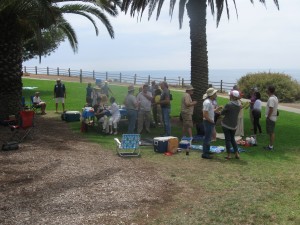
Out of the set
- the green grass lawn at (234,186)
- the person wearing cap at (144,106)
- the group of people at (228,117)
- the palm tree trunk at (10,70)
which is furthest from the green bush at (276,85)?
the palm tree trunk at (10,70)

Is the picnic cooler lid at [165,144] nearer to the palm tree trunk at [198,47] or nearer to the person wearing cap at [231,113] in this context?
the person wearing cap at [231,113]

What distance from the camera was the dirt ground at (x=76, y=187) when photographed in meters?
6.01

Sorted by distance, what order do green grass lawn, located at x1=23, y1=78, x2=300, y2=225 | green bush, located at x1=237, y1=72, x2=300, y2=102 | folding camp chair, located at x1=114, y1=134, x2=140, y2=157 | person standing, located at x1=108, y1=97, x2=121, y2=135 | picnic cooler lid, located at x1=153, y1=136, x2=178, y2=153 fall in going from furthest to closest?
green bush, located at x1=237, y1=72, x2=300, y2=102, person standing, located at x1=108, y1=97, x2=121, y2=135, picnic cooler lid, located at x1=153, y1=136, x2=178, y2=153, folding camp chair, located at x1=114, y1=134, x2=140, y2=157, green grass lawn, located at x1=23, y1=78, x2=300, y2=225

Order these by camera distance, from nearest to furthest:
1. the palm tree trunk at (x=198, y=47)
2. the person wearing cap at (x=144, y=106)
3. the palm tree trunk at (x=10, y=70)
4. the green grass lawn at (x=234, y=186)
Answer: the green grass lawn at (x=234, y=186)
the person wearing cap at (x=144, y=106)
the palm tree trunk at (x=10, y=70)
the palm tree trunk at (x=198, y=47)

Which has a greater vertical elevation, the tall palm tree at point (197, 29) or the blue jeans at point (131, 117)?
the tall palm tree at point (197, 29)

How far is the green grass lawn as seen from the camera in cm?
597

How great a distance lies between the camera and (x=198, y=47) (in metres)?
15.0

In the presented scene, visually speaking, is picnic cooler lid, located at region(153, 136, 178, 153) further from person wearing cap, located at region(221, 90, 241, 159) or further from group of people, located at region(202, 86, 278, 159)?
person wearing cap, located at region(221, 90, 241, 159)

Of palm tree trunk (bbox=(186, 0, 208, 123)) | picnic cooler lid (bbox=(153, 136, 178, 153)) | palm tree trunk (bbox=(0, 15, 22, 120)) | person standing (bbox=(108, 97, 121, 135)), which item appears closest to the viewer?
picnic cooler lid (bbox=(153, 136, 178, 153))

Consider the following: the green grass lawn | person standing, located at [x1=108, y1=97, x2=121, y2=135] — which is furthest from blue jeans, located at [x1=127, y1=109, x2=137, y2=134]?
the green grass lawn

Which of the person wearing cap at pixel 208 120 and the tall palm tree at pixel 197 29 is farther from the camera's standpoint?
the tall palm tree at pixel 197 29

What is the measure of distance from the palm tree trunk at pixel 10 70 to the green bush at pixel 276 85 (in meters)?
17.5

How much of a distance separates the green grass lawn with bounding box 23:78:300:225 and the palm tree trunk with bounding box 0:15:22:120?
4383 millimetres

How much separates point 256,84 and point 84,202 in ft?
80.9
